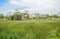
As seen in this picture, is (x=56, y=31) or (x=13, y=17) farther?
(x=13, y=17)

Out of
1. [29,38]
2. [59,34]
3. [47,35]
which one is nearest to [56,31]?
[59,34]

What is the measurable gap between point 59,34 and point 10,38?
2446 mm

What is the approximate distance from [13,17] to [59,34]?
29.7ft

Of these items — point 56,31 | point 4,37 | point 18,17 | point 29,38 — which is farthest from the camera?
point 18,17

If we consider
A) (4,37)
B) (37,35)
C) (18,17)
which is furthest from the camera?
(18,17)

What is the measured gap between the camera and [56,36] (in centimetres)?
693

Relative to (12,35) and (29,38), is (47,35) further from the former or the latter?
(12,35)

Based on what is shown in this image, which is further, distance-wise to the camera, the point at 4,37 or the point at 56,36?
the point at 56,36

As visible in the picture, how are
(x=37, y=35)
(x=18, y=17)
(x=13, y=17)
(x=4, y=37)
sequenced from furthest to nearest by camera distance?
(x=18, y=17)
(x=13, y=17)
(x=37, y=35)
(x=4, y=37)

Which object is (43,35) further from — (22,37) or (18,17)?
(18,17)

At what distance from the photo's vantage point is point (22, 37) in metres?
5.74

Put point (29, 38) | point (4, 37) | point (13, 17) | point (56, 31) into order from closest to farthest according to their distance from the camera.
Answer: point (4, 37) < point (29, 38) < point (56, 31) < point (13, 17)

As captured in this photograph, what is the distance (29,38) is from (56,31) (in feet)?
6.25

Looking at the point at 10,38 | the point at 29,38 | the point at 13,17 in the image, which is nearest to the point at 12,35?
the point at 10,38
